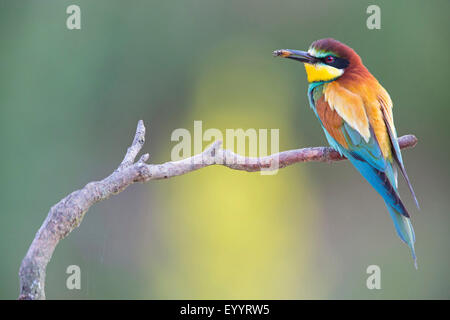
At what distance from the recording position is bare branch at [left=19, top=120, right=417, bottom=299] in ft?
4.46

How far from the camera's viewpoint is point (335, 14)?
4.51 metres

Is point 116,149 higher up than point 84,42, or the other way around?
point 84,42

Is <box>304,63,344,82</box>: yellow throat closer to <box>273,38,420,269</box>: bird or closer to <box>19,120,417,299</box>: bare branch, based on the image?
<box>273,38,420,269</box>: bird

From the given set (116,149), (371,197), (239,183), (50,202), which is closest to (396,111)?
(371,197)

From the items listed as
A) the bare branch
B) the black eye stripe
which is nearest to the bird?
the black eye stripe

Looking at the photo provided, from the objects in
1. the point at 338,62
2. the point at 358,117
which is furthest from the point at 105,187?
the point at 338,62

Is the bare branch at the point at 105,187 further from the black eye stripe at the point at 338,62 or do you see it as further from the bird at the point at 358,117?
the black eye stripe at the point at 338,62

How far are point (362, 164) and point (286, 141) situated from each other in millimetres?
2386

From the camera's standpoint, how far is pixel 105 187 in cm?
155

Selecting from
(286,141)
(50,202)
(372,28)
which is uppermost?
(372,28)

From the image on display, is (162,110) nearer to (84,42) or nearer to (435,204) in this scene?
(84,42)

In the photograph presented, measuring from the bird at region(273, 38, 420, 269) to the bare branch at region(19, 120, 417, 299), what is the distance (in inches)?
8.0

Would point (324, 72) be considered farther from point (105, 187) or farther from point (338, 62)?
point (105, 187)

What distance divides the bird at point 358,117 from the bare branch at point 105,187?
0.20 m
